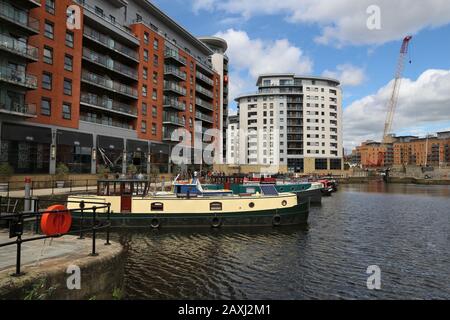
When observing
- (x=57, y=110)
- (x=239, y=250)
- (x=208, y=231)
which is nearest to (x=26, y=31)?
(x=57, y=110)

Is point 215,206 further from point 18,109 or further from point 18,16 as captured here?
point 18,16

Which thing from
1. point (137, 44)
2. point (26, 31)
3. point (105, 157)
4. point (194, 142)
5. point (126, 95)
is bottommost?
point (105, 157)

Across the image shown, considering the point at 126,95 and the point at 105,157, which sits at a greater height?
the point at 126,95

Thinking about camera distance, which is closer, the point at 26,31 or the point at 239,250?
the point at 239,250

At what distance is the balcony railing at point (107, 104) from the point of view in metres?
43.1

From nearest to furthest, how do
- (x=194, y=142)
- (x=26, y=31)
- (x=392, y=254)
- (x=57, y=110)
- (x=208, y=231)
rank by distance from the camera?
(x=392, y=254) → (x=208, y=231) → (x=26, y=31) → (x=57, y=110) → (x=194, y=142)

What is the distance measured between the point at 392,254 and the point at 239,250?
8111mm

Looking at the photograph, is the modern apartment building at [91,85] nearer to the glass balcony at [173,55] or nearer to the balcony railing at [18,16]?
the balcony railing at [18,16]

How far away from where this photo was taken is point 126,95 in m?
49.8

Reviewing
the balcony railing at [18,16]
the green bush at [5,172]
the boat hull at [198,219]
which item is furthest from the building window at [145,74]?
the boat hull at [198,219]

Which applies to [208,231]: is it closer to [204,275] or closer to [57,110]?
[204,275]

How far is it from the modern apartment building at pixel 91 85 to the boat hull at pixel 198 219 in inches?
696

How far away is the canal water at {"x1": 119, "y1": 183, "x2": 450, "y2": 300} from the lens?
12.0 m
